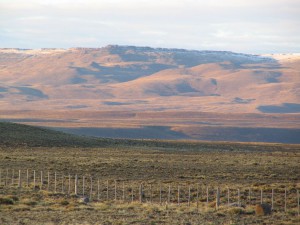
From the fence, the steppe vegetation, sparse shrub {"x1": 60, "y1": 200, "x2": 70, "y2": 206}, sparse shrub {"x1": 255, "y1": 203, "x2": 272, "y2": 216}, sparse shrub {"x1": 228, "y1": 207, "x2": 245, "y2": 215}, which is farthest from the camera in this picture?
the fence

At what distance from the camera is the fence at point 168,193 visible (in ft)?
91.9

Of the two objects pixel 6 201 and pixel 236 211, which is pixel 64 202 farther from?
pixel 236 211

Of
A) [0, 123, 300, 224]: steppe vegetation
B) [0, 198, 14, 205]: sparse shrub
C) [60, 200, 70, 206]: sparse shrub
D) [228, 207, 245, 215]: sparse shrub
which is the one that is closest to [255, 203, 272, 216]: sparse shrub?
[0, 123, 300, 224]: steppe vegetation

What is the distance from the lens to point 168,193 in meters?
31.4

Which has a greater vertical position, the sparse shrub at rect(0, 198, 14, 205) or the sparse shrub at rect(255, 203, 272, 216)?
the sparse shrub at rect(255, 203, 272, 216)

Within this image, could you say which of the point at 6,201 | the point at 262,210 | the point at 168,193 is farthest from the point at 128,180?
the point at 262,210

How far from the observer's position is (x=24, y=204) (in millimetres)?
25188

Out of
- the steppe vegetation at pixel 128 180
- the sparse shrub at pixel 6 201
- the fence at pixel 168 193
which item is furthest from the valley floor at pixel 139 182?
the fence at pixel 168 193

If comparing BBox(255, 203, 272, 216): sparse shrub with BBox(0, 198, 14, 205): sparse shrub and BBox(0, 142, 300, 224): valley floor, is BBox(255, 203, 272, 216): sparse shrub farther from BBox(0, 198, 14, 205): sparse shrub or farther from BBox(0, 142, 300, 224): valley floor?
BBox(0, 198, 14, 205): sparse shrub

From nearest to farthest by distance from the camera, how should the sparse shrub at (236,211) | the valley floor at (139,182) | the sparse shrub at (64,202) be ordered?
the valley floor at (139,182), the sparse shrub at (236,211), the sparse shrub at (64,202)

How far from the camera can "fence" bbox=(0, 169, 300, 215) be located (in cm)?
2802

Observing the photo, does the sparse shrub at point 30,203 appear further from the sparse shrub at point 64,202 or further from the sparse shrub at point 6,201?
the sparse shrub at point 64,202

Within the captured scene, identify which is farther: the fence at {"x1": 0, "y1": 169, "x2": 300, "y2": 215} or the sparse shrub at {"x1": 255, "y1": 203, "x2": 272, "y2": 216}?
the fence at {"x1": 0, "y1": 169, "x2": 300, "y2": 215}

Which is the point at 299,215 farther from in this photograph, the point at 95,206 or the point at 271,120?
the point at 271,120
